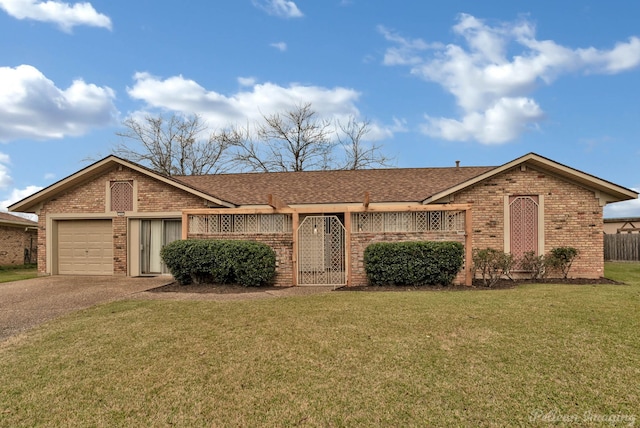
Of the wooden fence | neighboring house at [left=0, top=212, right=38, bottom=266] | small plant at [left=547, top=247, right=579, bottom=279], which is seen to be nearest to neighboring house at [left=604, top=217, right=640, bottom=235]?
the wooden fence

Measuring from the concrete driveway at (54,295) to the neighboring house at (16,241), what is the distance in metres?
8.26

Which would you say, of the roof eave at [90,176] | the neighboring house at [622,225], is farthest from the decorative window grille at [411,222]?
the neighboring house at [622,225]

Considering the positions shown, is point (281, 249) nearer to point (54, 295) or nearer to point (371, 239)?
point (371, 239)

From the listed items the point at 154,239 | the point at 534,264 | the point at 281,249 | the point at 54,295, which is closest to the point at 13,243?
the point at 154,239

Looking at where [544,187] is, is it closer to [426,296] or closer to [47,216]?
[426,296]

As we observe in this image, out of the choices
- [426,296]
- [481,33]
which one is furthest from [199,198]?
[481,33]

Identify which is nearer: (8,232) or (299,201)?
(299,201)

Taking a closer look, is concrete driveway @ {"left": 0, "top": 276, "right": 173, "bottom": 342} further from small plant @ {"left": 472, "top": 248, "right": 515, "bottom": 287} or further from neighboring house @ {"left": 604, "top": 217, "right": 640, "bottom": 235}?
neighboring house @ {"left": 604, "top": 217, "right": 640, "bottom": 235}

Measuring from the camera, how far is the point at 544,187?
37.2ft

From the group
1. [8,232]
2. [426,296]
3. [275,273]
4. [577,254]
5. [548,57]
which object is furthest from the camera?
[8,232]

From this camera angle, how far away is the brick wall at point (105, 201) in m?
12.9

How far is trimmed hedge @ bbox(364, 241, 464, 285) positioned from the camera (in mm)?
9492

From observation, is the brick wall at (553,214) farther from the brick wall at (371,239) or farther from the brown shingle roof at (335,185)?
the brown shingle roof at (335,185)

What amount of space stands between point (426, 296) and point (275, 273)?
14.0ft
